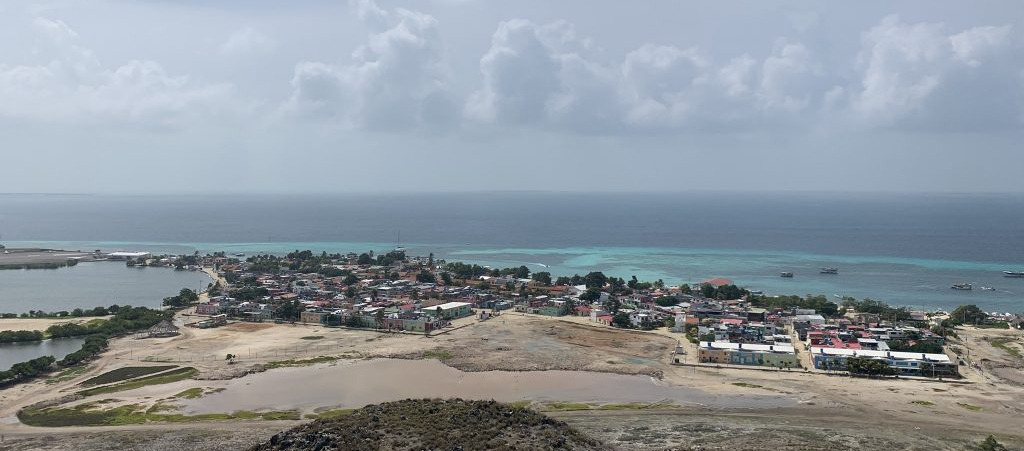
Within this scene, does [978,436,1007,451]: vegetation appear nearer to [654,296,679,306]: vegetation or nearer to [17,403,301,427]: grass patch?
[17,403,301,427]: grass patch

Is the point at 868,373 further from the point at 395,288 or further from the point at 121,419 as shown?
the point at 395,288

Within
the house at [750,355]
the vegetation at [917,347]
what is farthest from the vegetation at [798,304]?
the house at [750,355]

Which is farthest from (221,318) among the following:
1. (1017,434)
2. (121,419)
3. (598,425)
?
(1017,434)

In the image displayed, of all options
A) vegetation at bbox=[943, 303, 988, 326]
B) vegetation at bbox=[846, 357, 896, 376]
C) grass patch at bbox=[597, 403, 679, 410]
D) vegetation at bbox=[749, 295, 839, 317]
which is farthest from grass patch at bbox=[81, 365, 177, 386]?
vegetation at bbox=[943, 303, 988, 326]

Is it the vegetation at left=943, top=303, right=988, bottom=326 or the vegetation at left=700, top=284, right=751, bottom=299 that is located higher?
the vegetation at left=700, top=284, right=751, bottom=299

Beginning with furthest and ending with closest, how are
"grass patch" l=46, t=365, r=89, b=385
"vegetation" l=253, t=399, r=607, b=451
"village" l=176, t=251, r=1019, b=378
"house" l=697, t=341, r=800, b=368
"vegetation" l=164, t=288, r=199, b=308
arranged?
"vegetation" l=164, t=288, r=199, b=308 → "village" l=176, t=251, r=1019, b=378 → "house" l=697, t=341, r=800, b=368 → "grass patch" l=46, t=365, r=89, b=385 → "vegetation" l=253, t=399, r=607, b=451

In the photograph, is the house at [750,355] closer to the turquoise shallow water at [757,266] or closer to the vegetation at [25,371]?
the turquoise shallow water at [757,266]
